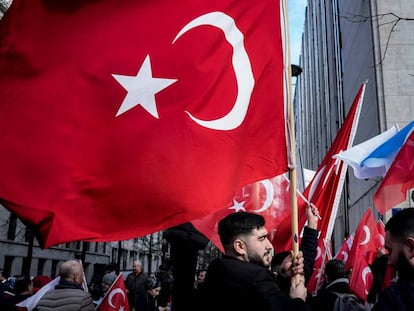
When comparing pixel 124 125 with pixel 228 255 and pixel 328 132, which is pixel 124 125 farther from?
pixel 328 132

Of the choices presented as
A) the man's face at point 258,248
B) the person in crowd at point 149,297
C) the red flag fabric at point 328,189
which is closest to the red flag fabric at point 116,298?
the person in crowd at point 149,297

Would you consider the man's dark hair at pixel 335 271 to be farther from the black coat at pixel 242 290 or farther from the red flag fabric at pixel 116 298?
the red flag fabric at pixel 116 298

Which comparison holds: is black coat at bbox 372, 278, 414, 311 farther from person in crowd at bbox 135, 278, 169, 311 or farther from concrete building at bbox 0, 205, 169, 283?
concrete building at bbox 0, 205, 169, 283

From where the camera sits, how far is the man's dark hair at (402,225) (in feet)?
8.96

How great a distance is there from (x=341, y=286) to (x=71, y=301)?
2.55 m

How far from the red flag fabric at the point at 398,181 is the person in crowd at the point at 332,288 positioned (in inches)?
33.6

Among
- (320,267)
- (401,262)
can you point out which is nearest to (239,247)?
(401,262)

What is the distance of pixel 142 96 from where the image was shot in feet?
12.5

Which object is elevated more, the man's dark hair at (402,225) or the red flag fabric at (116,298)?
the man's dark hair at (402,225)

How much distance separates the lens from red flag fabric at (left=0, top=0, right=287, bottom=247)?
140 inches

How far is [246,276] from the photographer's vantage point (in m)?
2.67

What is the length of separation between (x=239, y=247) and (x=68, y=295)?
2.48m

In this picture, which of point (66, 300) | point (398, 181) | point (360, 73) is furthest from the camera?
point (360, 73)

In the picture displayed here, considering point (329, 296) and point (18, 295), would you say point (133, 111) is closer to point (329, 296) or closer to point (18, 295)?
point (329, 296)
